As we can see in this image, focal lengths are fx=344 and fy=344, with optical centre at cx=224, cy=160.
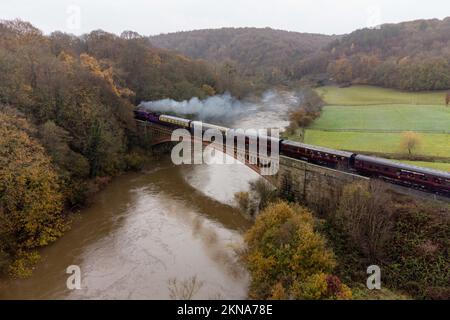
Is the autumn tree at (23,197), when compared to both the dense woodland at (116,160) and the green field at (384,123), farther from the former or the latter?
the green field at (384,123)

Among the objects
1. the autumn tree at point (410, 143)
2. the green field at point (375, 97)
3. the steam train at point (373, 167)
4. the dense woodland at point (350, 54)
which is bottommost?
the steam train at point (373, 167)

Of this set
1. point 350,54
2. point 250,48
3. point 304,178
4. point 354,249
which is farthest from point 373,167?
point 250,48

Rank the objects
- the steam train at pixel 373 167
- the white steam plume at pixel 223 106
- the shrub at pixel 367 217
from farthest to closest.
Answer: the white steam plume at pixel 223 106, the steam train at pixel 373 167, the shrub at pixel 367 217

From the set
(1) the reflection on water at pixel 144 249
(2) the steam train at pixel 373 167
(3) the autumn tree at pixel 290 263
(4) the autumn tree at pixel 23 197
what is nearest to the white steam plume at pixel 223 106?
(2) the steam train at pixel 373 167

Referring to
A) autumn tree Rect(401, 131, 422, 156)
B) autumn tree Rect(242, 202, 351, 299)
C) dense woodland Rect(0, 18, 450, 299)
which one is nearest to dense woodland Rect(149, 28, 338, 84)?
dense woodland Rect(0, 18, 450, 299)

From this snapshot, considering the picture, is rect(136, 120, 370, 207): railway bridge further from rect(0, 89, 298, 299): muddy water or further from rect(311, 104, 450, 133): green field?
rect(311, 104, 450, 133): green field

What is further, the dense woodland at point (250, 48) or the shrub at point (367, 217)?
the dense woodland at point (250, 48)

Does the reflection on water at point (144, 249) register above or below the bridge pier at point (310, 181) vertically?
below

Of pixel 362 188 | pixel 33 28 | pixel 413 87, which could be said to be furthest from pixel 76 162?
pixel 413 87
